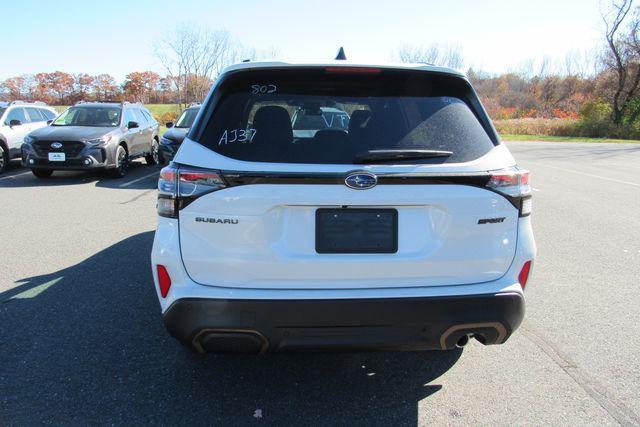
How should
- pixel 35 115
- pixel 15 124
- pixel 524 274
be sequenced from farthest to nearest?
1. pixel 35 115
2. pixel 15 124
3. pixel 524 274

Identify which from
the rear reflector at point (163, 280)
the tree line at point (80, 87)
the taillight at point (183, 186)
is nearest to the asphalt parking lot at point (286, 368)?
the rear reflector at point (163, 280)

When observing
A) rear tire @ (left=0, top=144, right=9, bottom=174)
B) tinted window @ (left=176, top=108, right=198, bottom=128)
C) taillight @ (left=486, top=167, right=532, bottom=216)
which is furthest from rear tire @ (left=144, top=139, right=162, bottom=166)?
taillight @ (left=486, top=167, right=532, bottom=216)

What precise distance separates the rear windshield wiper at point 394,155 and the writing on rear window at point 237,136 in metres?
0.54

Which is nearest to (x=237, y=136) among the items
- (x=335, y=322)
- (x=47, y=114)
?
(x=335, y=322)

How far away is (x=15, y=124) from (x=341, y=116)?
12762 millimetres

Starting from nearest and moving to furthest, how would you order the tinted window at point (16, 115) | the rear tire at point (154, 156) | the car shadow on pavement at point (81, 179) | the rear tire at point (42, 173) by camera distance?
1. the car shadow on pavement at point (81, 179)
2. the rear tire at point (42, 173)
3. the tinted window at point (16, 115)
4. the rear tire at point (154, 156)

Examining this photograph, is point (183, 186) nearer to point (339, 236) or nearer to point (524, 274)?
point (339, 236)

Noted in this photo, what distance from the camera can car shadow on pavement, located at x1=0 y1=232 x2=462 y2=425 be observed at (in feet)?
8.41

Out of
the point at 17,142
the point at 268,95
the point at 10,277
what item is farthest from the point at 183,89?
the point at 268,95

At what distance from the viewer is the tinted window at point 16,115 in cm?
1240

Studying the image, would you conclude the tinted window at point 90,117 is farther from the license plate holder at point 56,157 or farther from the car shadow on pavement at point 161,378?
the car shadow on pavement at point 161,378

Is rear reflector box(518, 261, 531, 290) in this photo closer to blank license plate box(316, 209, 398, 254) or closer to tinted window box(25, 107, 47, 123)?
blank license plate box(316, 209, 398, 254)

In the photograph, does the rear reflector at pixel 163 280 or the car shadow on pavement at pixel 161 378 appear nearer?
the rear reflector at pixel 163 280

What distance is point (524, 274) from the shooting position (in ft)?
8.18
